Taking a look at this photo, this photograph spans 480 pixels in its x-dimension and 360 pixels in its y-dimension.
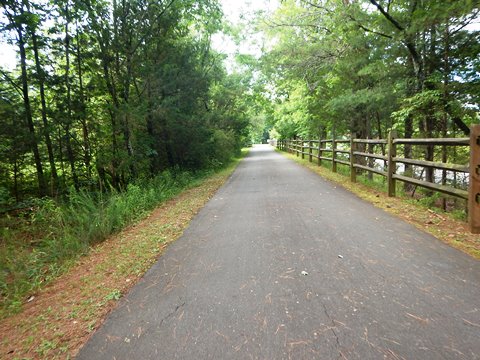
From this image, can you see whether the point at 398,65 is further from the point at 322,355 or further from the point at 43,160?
the point at 43,160

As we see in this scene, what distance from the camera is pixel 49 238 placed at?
556 cm

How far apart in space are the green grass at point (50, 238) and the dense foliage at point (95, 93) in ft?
3.96

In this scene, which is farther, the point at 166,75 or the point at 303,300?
the point at 166,75

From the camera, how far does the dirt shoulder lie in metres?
2.11

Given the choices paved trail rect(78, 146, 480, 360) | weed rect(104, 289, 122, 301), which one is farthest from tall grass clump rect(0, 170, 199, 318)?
paved trail rect(78, 146, 480, 360)

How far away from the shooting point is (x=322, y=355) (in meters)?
1.77

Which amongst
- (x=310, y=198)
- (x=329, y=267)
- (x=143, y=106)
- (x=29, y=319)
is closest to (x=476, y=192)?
(x=329, y=267)

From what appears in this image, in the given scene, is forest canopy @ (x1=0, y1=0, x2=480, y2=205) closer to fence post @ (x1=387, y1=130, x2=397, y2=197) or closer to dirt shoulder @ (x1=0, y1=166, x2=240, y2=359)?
fence post @ (x1=387, y1=130, x2=397, y2=197)

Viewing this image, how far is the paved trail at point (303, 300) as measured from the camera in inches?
73.4

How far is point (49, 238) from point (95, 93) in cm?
565

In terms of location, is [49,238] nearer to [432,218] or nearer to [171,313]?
[171,313]

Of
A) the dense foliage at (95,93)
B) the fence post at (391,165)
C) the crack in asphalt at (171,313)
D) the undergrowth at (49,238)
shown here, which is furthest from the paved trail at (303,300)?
the dense foliage at (95,93)

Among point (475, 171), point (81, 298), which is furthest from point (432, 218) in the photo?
point (81, 298)

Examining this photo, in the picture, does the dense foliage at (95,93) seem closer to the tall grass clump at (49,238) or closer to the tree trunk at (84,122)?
the tree trunk at (84,122)
